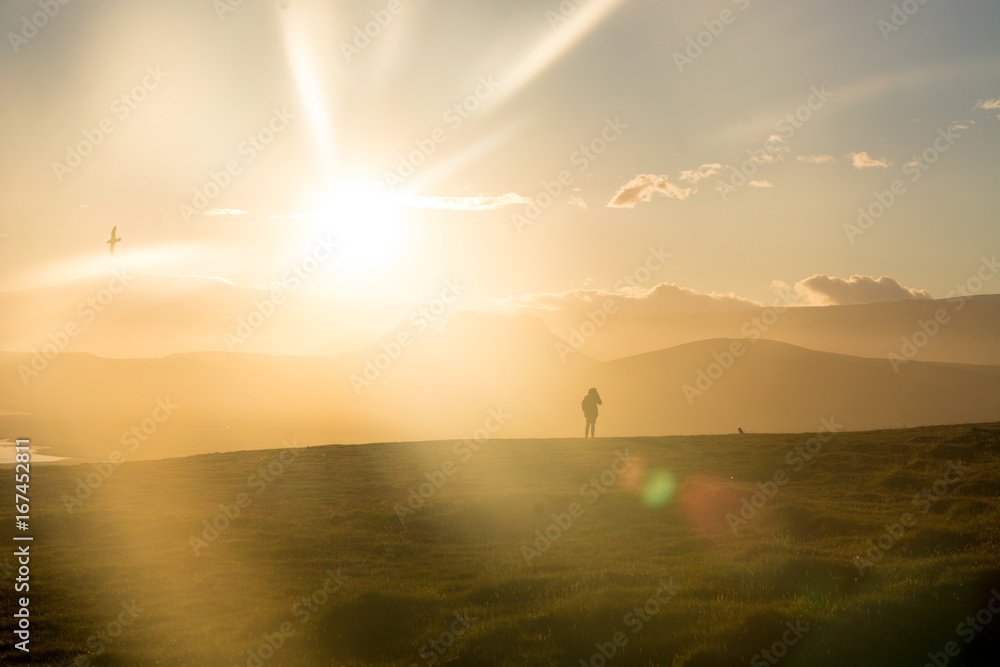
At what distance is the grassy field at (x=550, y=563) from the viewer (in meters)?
12.7

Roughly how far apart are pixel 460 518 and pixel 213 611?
34.0 feet

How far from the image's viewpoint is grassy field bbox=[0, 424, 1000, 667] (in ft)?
41.7

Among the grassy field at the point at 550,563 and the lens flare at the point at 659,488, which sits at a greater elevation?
the lens flare at the point at 659,488

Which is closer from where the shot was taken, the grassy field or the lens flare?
the grassy field

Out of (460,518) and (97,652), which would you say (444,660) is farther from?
(460,518)

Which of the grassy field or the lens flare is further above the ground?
the lens flare

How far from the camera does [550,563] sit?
1855cm

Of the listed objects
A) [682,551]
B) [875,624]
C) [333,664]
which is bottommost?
[333,664]

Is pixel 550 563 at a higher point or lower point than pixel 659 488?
lower

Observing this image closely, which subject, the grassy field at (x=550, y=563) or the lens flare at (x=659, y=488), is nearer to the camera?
the grassy field at (x=550, y=563)

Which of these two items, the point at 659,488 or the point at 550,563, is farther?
the point at 659,488

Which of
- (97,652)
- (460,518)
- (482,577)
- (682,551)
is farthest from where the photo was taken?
(460,518)

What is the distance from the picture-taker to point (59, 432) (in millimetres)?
122812

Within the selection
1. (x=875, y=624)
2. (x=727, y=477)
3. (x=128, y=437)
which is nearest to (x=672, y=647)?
(x=875, y=624)
